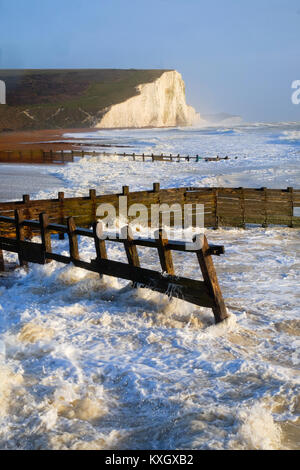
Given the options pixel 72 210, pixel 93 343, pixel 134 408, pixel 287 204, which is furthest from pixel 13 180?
pixel 134 408

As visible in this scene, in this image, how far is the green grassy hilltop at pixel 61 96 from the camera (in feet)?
472

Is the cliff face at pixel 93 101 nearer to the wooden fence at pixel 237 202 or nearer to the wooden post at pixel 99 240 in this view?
the wooden fence at pixel 237 202

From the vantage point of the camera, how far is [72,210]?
50.7ft

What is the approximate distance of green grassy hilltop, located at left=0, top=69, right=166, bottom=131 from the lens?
472ft

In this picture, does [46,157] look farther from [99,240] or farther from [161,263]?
[161,263]

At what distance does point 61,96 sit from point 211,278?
16666cm

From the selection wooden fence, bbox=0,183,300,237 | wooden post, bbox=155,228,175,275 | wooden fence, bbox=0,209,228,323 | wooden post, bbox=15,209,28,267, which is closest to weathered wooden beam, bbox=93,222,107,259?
wooden fence, bbox=0,209,228,323

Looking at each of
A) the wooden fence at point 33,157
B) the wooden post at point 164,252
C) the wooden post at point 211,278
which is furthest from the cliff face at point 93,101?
the wooden post at point 211,278

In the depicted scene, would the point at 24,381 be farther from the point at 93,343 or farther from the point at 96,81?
the point at 96,81

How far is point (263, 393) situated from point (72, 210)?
408 inches

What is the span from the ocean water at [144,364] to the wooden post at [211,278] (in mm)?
182

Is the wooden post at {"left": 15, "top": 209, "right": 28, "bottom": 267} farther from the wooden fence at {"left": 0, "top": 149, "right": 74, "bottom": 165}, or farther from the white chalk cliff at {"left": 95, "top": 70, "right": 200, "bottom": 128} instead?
the white chalk cliff at {"left": 95, "top": 70, "right": 200, "bottom": 128}

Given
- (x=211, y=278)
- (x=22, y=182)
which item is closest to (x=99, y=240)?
(x=211, y=278)

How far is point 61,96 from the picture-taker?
545 feet
